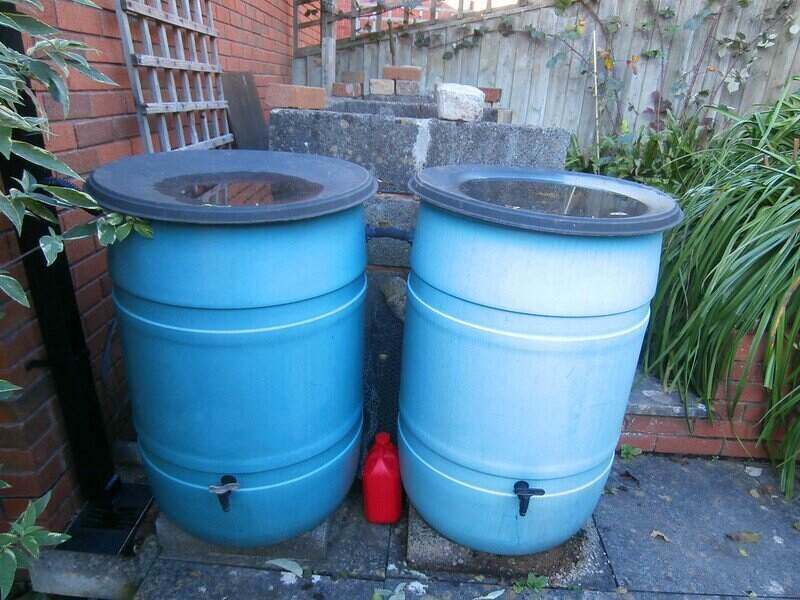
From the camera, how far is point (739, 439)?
2.18 m

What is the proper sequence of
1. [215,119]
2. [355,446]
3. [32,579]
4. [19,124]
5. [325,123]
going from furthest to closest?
[215,119] < [325,123] < [355,446] < [32,579] < [19,124]

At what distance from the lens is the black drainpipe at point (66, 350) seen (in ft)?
4.46

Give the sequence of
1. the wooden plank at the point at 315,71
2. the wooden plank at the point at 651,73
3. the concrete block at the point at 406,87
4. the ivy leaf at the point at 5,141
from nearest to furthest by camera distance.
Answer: the ivy leaf at the point at 5,141
the concrete block at the point at 406,87
the wooden plank at the point at 651,73
the wooden plank at the point at 315,71

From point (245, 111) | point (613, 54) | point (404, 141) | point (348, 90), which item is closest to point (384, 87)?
point (348, 90)

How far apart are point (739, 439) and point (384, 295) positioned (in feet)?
5.22

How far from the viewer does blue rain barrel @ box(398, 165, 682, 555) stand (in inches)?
49.3

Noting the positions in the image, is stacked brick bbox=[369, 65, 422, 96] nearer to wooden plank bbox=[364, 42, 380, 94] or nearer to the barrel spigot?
wooden plank bbox=[364, 42, 380, 94]

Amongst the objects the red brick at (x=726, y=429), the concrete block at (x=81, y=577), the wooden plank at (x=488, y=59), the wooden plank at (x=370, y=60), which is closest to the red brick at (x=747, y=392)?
the red brick at (x=726, y=429)

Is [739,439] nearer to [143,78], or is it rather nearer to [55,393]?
[55,393]

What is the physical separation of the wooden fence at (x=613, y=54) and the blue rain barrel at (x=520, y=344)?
3.65 m

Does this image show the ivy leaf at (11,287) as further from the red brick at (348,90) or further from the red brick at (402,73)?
the red brick at (402,73)

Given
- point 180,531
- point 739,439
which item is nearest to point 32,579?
point 180,531

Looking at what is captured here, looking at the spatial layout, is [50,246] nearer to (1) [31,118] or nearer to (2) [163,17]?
(1) [31,118]

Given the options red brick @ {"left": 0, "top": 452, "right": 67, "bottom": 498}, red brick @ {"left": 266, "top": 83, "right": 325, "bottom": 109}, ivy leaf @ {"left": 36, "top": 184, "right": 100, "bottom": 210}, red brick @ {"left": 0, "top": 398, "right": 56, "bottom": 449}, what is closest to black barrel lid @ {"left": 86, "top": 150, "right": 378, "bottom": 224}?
ivy leaf @ {"left": 36, "top": 184, "right": 100, "bottom": 210}
